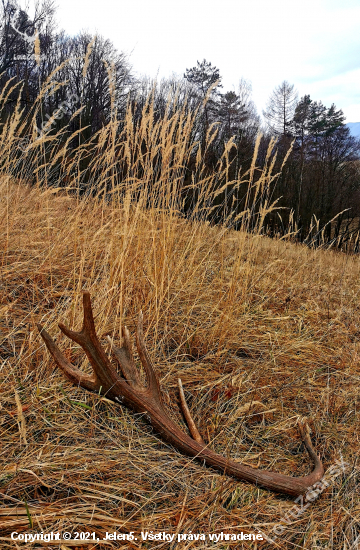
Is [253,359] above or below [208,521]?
above

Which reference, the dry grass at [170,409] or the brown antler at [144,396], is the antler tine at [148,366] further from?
the dry grass at [170,409]

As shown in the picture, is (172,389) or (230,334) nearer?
(172,389)

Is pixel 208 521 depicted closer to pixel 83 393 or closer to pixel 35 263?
pixel 83 393

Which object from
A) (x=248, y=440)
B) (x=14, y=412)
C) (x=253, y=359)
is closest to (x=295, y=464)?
(x=248, y=440)

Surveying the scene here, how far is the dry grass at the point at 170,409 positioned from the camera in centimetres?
104

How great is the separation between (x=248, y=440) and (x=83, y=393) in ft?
2.40

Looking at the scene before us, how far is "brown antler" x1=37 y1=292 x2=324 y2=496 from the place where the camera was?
1220 mm

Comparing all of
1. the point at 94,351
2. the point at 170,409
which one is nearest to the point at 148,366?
the point at 94,351

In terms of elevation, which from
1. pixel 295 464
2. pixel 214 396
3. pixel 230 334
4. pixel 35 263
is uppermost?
pixel 35 263

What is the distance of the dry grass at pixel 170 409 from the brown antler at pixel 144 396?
46 mm

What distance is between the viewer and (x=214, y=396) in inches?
66.5

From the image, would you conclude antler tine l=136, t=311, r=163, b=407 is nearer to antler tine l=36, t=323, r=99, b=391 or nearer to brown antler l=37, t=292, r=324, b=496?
brown antler l=37, t=292, r=324, b=496

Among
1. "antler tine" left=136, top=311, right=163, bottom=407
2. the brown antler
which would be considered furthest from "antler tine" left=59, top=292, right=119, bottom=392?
"antler tine" left=136, top=311, right=163, bottom=407

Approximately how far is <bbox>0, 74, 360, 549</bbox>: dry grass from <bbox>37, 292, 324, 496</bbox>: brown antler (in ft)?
0.15
